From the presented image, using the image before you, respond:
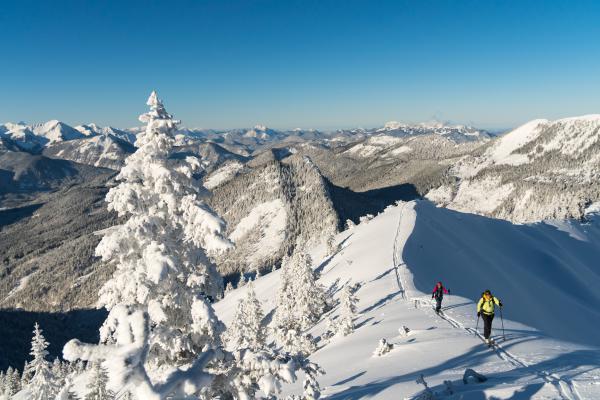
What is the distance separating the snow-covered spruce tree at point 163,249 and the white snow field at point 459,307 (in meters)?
8.84

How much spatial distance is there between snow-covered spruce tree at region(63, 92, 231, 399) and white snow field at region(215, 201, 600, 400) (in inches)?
348

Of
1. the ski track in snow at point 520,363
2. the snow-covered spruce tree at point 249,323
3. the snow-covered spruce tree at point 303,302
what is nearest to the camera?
the ski track in snow at point 520,363

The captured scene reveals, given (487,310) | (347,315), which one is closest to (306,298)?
(347,315)

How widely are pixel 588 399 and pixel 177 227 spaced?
13.8m

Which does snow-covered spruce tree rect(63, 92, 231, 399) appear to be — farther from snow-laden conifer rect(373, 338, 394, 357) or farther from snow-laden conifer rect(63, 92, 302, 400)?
snow-laden conifer rect(373, 338, 394, 357)

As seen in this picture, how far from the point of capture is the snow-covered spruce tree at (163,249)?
10133 mm

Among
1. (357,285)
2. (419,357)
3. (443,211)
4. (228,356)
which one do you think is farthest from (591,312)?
(228,356)

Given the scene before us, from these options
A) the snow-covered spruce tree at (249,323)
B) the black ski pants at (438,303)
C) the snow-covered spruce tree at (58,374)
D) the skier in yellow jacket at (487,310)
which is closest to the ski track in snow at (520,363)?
the black ski pants at (438,303)

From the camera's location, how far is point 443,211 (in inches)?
3573

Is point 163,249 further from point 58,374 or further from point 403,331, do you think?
point 58,374

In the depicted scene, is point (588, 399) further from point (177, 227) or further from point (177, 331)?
point (177, 227)

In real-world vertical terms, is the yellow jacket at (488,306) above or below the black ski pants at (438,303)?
above

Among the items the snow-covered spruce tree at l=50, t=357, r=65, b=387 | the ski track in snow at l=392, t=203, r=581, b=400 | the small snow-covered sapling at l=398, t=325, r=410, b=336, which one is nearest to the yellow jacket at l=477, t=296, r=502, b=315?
the ski track in snow at l=392, t=203, r=581, b=400

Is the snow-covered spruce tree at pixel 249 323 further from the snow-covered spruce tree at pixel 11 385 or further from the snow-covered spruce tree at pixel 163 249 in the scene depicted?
the snow-covered spruce tree at pixel 163 249
